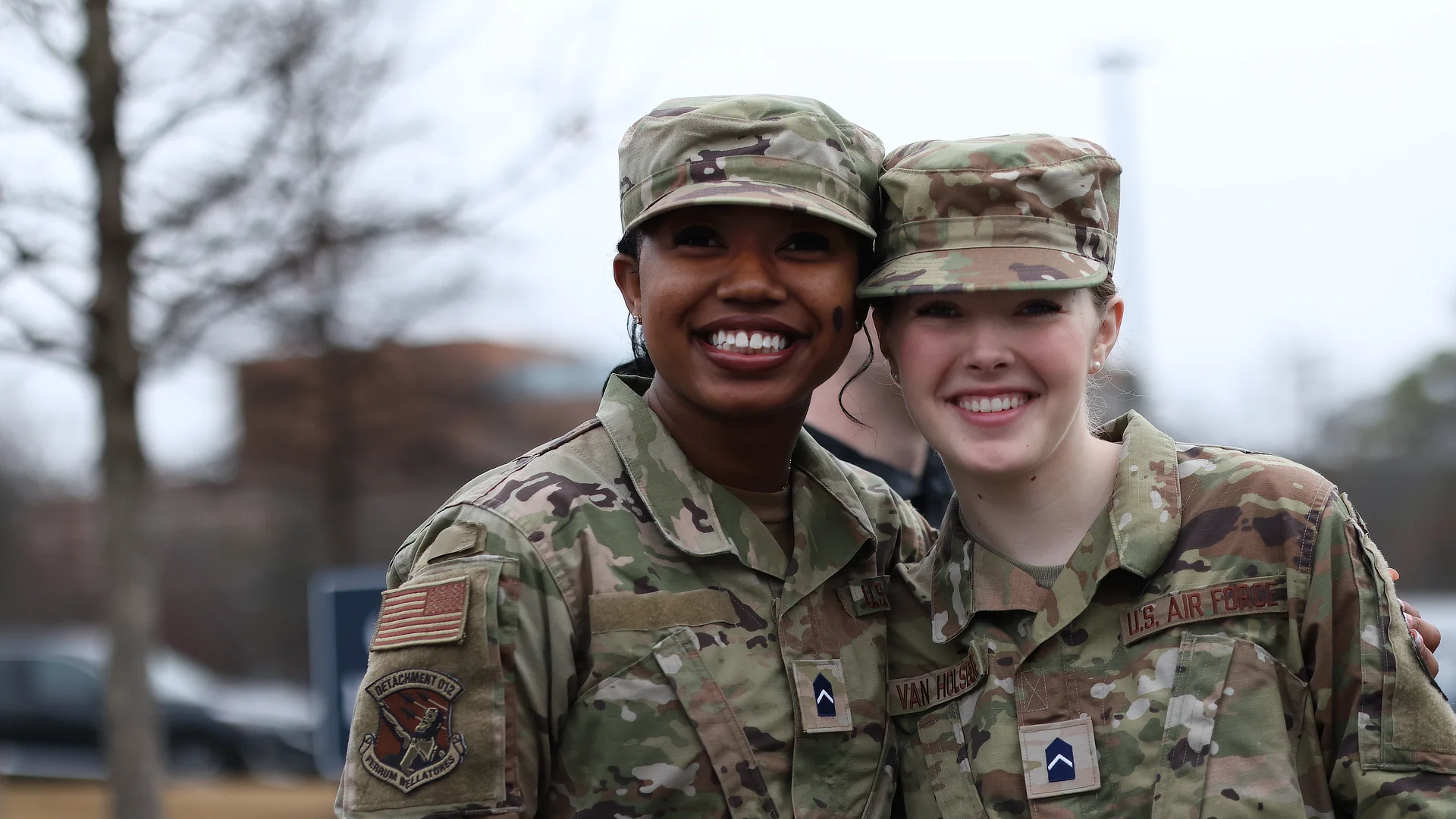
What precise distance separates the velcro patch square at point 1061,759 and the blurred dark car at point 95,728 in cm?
1284

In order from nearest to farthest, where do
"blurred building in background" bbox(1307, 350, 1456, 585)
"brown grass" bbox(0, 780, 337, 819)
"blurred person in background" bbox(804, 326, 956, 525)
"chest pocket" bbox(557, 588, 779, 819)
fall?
1. "chest pocket" bbox(557, 588, 779, 819)
2. "blurred person in background" bbox(804, 326, 956, 525)
3. "brown grass" bbox(0, 780, 337, 819)
4. "blurred building in background" bbox(1307, 350, 1456, 585)

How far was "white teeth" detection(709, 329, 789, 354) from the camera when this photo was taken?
8.16 ft

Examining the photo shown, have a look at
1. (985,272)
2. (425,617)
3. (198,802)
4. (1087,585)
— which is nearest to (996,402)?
(985,272)

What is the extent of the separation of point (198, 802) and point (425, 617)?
973 centimetres

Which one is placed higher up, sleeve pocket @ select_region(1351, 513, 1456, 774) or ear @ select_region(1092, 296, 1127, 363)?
ear @ select_region(1092, 296, 1127, 363)

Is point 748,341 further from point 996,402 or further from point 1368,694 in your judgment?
point 1368,694

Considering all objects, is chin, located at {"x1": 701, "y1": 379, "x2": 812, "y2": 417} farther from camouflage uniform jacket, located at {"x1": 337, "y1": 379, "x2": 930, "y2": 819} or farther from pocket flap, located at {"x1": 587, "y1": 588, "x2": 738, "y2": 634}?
pocket flap, located at {"x1": 587, "y1": 588, "x2": 738, "y2": 634}

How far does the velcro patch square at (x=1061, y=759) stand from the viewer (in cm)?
236

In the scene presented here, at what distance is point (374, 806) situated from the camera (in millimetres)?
2197

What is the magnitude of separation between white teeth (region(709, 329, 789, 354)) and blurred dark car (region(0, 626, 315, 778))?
1275 cm

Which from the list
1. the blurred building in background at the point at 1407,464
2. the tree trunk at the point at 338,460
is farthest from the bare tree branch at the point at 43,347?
the blurred building in background at the point at 1407,464

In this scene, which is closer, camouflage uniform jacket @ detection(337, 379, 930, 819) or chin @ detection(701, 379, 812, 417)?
camouflage uniform jacket @ detection(337, 379, 930, 819)

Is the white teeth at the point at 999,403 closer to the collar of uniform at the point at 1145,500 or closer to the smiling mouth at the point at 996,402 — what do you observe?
the smiling mouth at the point at 996,402

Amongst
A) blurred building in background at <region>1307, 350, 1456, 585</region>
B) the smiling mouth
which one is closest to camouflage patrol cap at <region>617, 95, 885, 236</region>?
the smiling mouth
